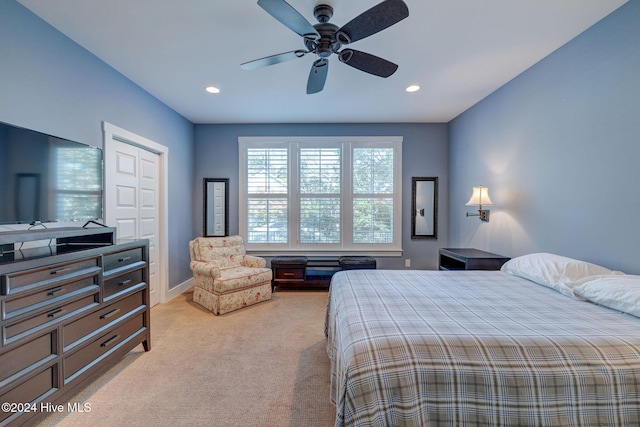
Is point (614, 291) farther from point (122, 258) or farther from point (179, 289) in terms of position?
Result: point (179, 289)

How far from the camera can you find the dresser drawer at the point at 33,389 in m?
1.29

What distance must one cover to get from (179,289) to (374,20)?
4111mm

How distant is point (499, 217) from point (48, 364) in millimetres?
4184

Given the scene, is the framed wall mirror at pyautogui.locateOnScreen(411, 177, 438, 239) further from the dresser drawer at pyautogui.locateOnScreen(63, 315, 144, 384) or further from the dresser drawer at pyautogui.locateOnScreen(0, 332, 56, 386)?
the dresser drawer at pyautogui.locateOnScreen(0, 332, 56, 386)

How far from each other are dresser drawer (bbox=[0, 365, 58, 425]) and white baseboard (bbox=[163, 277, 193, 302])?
2.15 metres

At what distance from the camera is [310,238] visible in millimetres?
4402

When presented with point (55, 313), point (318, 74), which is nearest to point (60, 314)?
point (55, 313)

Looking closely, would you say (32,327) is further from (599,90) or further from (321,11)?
(599,90)

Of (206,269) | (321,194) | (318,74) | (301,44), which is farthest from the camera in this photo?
(321,194)

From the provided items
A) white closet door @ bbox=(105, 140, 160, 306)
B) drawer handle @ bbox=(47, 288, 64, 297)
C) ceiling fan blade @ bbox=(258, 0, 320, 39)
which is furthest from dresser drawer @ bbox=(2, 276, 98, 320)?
ceiling fan blade @ bbox=(258, 0, 320, 39)

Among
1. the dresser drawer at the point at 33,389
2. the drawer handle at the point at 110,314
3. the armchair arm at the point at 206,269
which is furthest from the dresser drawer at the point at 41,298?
the armchair arm at the point at 206,269

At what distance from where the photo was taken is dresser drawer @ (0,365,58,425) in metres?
1.29

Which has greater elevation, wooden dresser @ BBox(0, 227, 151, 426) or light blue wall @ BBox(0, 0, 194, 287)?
light blue wall @ BBox(0, 0, 194, 287)

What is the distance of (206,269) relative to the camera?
10.4ft
